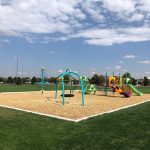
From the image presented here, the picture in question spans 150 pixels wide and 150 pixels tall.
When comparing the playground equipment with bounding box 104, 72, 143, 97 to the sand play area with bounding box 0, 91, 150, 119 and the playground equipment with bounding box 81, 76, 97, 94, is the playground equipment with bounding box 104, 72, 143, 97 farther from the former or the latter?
the sand play area with bounding box 0, 91, 150, 119

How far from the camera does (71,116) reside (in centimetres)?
1206

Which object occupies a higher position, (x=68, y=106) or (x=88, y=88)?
(x=88, y=88)

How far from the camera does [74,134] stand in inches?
340

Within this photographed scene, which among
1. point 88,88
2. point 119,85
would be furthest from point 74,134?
point 88,88

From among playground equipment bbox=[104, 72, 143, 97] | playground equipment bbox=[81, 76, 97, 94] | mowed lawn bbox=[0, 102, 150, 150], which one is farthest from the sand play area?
playground equipment bbox=[81, 76, 97, 94]

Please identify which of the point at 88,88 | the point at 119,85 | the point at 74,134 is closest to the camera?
the point at 74,134

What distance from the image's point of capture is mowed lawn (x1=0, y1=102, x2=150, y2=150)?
7.46 metres

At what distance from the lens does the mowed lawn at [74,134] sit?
24.5 ft

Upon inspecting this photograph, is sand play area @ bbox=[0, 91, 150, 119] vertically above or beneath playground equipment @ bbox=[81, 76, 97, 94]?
beneath

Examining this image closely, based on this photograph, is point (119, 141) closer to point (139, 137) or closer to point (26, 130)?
point (139, 137)

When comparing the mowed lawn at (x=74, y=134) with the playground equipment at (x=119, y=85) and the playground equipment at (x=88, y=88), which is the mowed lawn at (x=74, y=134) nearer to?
the playground equipment at (x=119, y=85)

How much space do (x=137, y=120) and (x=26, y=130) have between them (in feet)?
13.2

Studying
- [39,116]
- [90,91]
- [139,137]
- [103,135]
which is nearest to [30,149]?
[103,135]

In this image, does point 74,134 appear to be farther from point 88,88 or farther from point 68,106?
point 88,88
